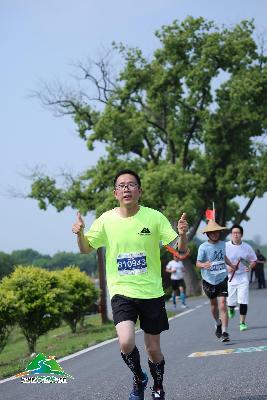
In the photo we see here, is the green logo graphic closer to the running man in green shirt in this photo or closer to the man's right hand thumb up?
the running man in green shirt

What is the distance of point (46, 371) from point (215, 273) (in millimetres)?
4170

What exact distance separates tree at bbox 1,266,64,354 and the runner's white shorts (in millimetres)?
3492

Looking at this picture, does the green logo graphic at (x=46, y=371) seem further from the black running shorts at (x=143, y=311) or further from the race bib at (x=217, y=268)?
the race bib at (x=217, y=268)

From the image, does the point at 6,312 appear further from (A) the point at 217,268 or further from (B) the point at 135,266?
(B) the point at 135,266

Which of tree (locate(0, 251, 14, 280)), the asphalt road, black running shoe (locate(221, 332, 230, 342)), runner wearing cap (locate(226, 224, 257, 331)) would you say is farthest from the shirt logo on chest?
tree (locate(0, 251, 14, 280))

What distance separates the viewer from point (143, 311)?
6051 mm

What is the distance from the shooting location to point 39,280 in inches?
590

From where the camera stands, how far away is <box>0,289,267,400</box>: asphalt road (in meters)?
6.83

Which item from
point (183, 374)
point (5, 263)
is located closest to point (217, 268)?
point (183, 374)

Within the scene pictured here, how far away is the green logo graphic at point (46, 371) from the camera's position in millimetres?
8177

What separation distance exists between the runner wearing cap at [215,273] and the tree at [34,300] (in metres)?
4.01

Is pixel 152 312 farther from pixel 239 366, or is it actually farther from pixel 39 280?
pixel 39 280

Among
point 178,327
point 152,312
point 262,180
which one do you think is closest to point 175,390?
point 152,312

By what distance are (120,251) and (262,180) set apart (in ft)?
101
